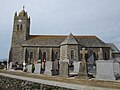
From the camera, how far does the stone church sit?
3856 cm

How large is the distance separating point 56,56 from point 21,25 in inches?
576

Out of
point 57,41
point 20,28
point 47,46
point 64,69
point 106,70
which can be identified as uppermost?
point 20,28

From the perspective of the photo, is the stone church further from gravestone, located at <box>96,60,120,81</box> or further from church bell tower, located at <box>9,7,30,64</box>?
gravestone, located at <box>96,60,120,81</box>

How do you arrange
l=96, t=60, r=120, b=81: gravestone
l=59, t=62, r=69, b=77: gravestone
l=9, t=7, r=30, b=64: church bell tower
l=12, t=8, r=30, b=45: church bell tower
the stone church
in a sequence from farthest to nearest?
l=12, t=8, r=30, b=45: church bell tower
l=9, t=7, r=30, b=64: church bell tower
the stone church
l=59, t=62, r=69, b=77: gravestone
l=96, t=60, r=120, b=81: gravestone

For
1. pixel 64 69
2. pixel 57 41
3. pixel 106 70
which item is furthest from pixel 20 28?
pixel 106 70

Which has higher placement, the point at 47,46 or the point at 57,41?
the point at 57,41

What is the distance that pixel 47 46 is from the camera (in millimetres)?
42781

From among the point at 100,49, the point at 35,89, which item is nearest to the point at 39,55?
the point at 100,49

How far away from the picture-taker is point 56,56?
42.3m

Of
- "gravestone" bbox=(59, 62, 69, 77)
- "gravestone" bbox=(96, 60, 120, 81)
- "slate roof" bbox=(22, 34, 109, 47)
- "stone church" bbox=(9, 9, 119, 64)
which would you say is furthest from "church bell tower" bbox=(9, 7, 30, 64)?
"gravestone" bbox=(96, 60, 120, 81)

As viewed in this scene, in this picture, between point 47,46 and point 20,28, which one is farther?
point 20,28

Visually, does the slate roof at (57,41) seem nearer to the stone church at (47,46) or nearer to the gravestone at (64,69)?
the stone church at (47,46)

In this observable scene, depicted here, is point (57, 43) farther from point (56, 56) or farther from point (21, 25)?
point (21, 25)

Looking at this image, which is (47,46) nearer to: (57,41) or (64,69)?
(57,41)
